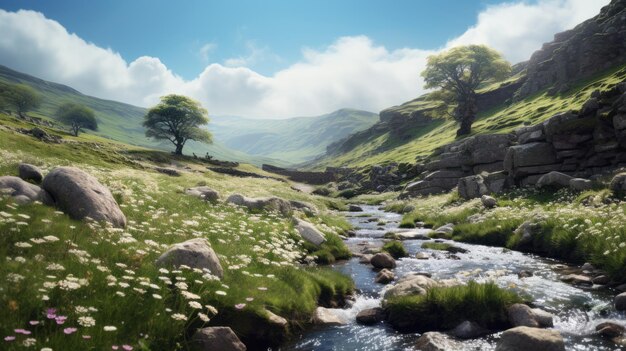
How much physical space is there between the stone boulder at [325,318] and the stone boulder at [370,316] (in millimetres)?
471

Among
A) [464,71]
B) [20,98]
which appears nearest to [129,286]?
[464,71]

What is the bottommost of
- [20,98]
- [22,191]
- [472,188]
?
[22,191]

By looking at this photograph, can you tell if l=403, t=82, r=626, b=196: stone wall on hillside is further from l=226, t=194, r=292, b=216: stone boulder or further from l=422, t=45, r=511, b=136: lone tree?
l=422, t=45, r=511, b=136: lone tree

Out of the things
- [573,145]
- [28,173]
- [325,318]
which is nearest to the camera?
[325,318]

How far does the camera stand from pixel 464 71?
8906 centimetres

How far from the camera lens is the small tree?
161m

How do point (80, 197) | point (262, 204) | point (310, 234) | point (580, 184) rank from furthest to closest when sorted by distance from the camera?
point (580, 184), point (262, 204), point (310, 234), point (80, 197)

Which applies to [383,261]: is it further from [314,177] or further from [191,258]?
[314,177]

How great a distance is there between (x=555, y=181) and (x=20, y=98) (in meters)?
204

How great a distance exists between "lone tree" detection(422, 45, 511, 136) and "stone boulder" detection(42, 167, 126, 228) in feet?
283

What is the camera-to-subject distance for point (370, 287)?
44.6 feet

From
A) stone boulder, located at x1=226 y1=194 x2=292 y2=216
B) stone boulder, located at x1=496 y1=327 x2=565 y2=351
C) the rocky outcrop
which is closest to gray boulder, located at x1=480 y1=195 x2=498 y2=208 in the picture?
stone boulder, located at x1=226 y1=194 x2=292 y2=216

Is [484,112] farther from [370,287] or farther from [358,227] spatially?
[370,287]

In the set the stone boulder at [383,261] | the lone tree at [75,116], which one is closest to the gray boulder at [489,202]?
the stone boulder at [383,261]
